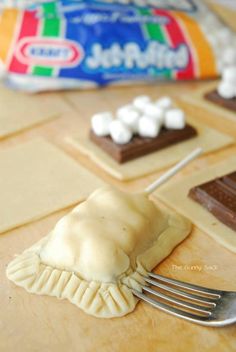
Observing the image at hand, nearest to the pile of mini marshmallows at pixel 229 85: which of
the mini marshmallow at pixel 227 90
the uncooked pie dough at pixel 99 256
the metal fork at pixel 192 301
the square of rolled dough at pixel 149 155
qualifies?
the mini marshmallow at pixel 227 90

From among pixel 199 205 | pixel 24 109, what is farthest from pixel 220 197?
pixel 24 109

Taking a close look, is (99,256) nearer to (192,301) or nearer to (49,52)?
(192,301)

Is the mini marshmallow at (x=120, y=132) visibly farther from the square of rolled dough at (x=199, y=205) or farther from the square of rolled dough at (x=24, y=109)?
the square of rolled dough at (x=24, y=109)

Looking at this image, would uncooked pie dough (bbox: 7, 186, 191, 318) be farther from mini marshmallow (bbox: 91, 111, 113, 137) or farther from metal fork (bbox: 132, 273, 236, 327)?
mini marshmallow (bbox: 91, 111, 113, 137)

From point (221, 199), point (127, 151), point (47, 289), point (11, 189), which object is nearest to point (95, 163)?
point (127, 151)

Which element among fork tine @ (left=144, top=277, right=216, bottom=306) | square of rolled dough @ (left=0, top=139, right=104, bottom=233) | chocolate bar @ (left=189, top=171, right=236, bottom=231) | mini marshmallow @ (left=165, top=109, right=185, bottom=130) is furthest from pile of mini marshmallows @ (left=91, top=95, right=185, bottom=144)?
fork tine @ (left=144, top=277, right=216, bottom=306)
